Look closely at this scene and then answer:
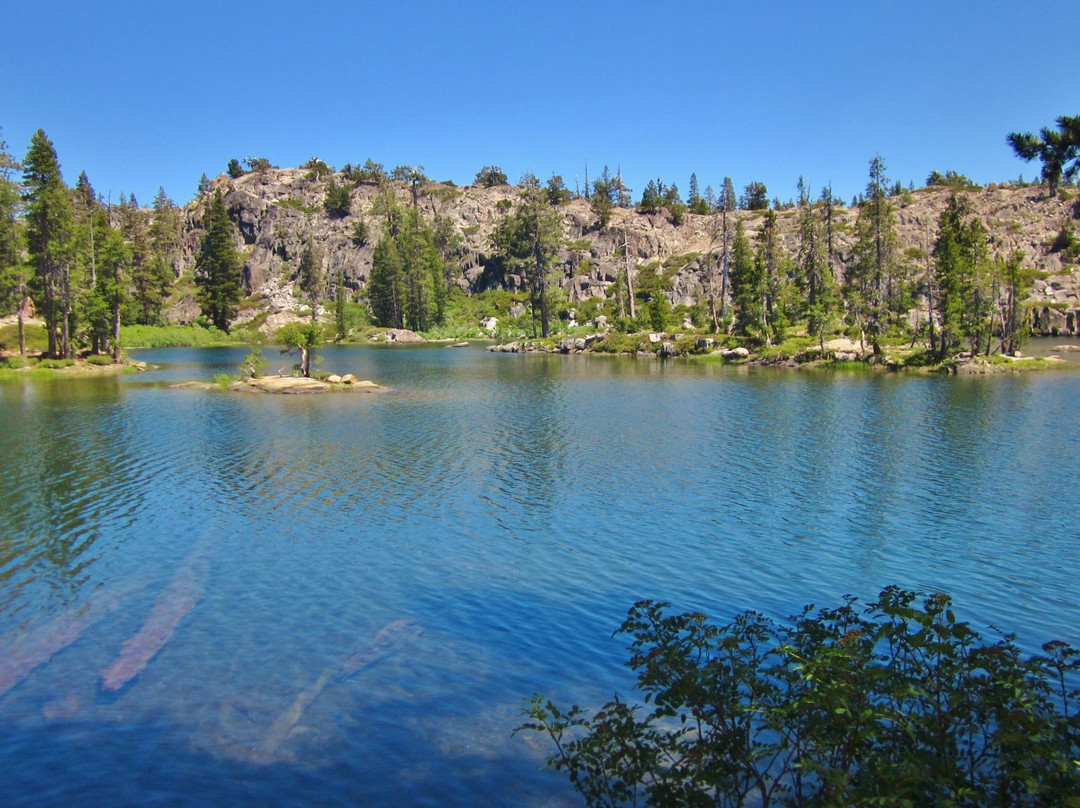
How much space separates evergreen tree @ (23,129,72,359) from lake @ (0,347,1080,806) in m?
38.3

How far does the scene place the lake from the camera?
11.8m

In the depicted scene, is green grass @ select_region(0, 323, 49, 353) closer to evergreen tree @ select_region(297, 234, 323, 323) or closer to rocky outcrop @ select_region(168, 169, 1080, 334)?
rocky outcrop @ select_region(168, 169, 1080, 334)

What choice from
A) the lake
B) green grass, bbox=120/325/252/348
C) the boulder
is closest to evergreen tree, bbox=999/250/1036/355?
the lake

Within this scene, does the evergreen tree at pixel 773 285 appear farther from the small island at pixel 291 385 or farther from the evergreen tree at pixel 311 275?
the evergreen tree at pixel 311 275

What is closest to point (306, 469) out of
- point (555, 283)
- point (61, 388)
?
point (61, 388)

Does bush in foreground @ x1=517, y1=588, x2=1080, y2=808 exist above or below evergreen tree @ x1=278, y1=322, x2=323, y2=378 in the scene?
below

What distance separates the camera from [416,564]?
20.9 metres

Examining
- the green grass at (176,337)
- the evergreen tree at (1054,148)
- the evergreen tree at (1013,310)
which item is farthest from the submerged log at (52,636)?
the green grass at (176,337)

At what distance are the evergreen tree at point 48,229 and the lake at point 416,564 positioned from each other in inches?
1510

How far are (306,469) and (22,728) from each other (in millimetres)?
20943

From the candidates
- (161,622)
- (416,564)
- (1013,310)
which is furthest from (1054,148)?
(1013,310)

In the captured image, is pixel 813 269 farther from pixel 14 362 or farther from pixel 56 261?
pixel 14 362

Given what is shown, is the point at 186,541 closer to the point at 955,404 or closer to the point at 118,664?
the point at 118,664

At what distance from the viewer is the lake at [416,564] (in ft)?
38.8
